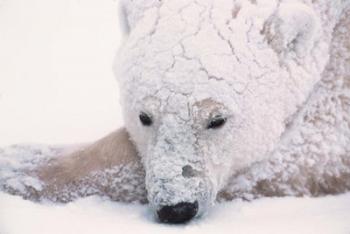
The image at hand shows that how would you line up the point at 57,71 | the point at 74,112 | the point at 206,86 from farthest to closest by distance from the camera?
the point at 57,71 → the point at 74,112 → the point at 206,86

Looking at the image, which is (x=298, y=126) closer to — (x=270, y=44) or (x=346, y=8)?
(x=270, y=44)

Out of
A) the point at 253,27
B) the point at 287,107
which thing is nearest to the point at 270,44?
the point at 253,27

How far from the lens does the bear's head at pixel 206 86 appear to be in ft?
8.61

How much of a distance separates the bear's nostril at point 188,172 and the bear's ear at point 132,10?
30.7 inches

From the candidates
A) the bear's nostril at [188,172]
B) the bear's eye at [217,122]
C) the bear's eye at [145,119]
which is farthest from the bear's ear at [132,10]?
the bear's nostril at [188,172]

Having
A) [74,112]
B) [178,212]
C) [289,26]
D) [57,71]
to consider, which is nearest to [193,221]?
[178,212]

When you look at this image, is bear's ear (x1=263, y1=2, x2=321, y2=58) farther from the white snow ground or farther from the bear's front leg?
the bear's front leg

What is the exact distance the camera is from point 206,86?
8.75 feet

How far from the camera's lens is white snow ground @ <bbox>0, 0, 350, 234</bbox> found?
2.44 m

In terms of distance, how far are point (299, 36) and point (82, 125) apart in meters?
1.47

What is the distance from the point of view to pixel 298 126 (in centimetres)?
313

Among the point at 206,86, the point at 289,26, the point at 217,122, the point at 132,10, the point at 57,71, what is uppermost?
the point at 132,10

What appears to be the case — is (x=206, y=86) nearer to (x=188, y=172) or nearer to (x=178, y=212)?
(x=188, y=172)

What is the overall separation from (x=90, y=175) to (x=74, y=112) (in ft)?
Result: 3.66
